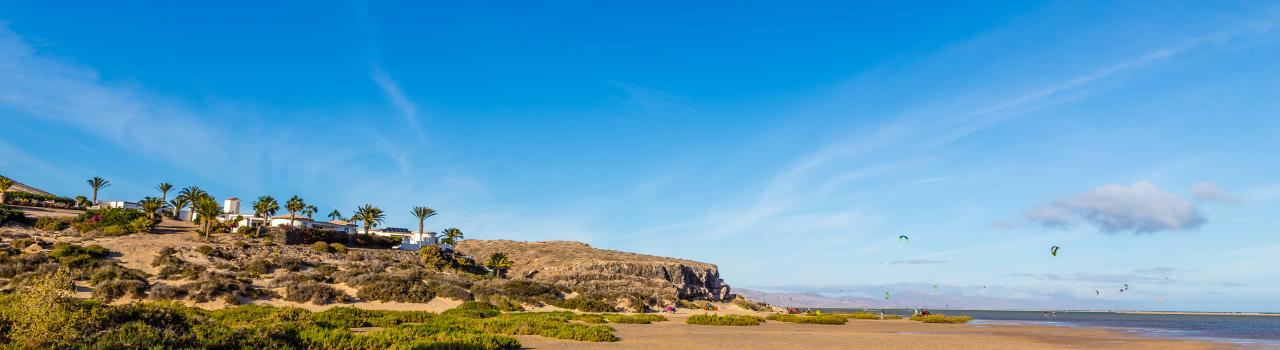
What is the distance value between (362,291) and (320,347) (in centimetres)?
3034

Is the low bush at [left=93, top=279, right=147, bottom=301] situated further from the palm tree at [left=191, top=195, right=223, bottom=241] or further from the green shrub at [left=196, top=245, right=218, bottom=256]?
the palm tree at [left=191, top=195, right=223, bottom=241]

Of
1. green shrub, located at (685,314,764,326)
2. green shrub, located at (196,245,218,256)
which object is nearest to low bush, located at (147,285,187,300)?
green shrub, located at (196,245,218,256)

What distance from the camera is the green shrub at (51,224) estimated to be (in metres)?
64.9

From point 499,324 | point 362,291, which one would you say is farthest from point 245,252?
point 499,324

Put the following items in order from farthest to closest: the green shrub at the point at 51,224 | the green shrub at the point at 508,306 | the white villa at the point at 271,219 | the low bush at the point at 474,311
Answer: the white villa at the point at 271,219 < the green shrub at the point at 51,224 < the green shrub at the point at 508,306 < the low bush at the point at 474,311

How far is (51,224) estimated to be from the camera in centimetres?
6556

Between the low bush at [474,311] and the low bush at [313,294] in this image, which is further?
the low bush at [313,294]

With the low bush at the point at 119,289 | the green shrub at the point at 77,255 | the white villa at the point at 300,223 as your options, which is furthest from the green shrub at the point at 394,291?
the white villa at the point at 300,223

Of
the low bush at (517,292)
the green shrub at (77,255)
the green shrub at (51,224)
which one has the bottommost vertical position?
the low bush at (517,292)

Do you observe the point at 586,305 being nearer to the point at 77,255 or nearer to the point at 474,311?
the point at 474,311

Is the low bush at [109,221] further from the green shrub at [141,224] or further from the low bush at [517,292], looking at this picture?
the low bush at [517,292]

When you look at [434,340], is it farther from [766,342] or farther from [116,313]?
[766,342]

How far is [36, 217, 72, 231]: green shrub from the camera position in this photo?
213 feet

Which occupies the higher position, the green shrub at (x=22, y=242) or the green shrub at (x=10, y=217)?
the green shrub at (x=10, y=217)
